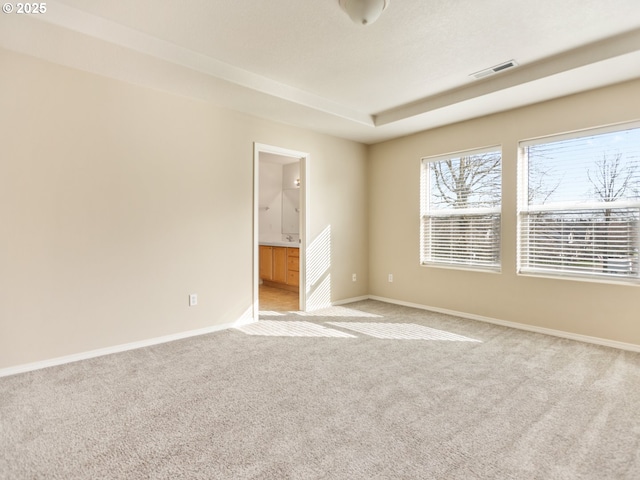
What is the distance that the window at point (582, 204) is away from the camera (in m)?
3.26

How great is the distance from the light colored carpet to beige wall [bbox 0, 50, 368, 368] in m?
0.41

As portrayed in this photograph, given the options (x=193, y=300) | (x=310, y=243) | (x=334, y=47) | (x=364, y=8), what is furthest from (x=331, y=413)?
(x=310, y=243)

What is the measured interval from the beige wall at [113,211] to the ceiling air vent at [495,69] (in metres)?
2.36

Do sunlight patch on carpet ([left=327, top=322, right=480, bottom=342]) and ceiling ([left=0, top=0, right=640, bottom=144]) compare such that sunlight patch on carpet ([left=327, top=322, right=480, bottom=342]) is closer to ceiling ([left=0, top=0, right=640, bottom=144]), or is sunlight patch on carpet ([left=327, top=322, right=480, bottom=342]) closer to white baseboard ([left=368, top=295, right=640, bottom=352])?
white baseboard ([left=368, top=295, right=640, bottom=352])

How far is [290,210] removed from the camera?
7.48 meters

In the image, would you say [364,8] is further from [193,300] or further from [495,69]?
[193,300]

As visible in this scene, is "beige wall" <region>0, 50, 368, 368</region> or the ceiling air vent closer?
"beige wall" <region>0, 50, 368, 368</region>

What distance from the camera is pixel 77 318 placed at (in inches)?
117

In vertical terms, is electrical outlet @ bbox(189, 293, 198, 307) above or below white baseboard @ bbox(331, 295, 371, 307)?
above

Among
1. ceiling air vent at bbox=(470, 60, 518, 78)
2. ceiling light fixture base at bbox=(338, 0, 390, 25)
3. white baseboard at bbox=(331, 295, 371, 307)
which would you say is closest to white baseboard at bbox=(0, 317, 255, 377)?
white baseboard at bbox=(331, 295, 371, 307)

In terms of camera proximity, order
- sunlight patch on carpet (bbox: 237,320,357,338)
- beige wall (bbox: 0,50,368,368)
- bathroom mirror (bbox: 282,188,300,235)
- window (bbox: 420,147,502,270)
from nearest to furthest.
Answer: beige wall (bbox: 0,50,368,368)
sunlight patch on carpet (bbox: 237,320,357,338)
window (bbox: 420,147,502,270)
bathroom mirror (bbox: 282,188,300,235)

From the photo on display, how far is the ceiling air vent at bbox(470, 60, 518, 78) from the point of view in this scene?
314 centimetres

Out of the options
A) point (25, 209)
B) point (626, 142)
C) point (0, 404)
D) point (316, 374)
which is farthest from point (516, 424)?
point (25, 209)

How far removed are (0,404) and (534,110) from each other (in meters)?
5.36
